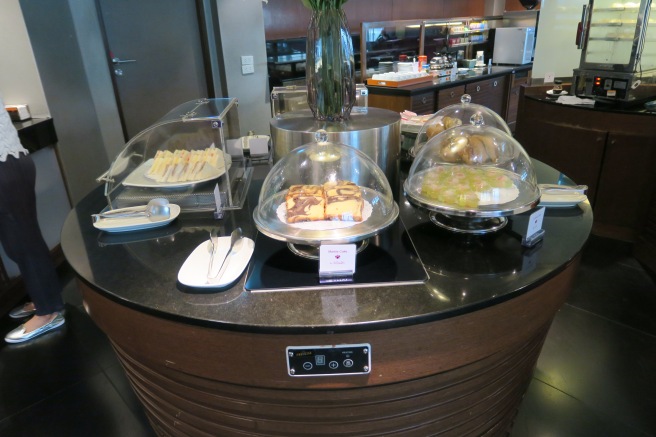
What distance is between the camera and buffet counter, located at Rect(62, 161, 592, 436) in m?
0.87

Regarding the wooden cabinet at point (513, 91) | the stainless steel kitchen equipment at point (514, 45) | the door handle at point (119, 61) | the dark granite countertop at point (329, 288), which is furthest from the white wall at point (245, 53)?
the stainless steel kitchen equipment at point (514, 45)

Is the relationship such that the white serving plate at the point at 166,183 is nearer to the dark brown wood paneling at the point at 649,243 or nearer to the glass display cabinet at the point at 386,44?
the dark brown wood paneling at the point at 649,243

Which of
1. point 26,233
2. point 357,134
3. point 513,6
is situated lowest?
point 26,233

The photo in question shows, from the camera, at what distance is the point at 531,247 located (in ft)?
3.59

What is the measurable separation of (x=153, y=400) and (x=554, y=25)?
13.8 ft

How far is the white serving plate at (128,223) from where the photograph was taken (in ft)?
4.03

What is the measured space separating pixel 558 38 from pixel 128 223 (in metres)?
4.00

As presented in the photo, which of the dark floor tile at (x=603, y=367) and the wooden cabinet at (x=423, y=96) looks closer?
the dark floor tile at (x=603, y=367)

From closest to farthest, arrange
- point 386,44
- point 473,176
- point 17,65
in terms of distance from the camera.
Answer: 1. point 473,176
2. point 17,65
3. point 386,44

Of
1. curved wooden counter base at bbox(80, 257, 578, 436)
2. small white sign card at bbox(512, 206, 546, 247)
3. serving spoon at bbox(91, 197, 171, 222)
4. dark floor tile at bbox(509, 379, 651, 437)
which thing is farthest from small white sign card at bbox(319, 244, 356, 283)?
dark floor tile at bbox(509, 379, 651, 437)

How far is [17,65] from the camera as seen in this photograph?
8.60 feet

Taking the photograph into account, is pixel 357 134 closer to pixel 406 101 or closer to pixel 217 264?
pixel 217 264

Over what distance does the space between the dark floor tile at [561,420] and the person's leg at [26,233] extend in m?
2.19

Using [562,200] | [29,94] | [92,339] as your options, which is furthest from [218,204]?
[29,94]
